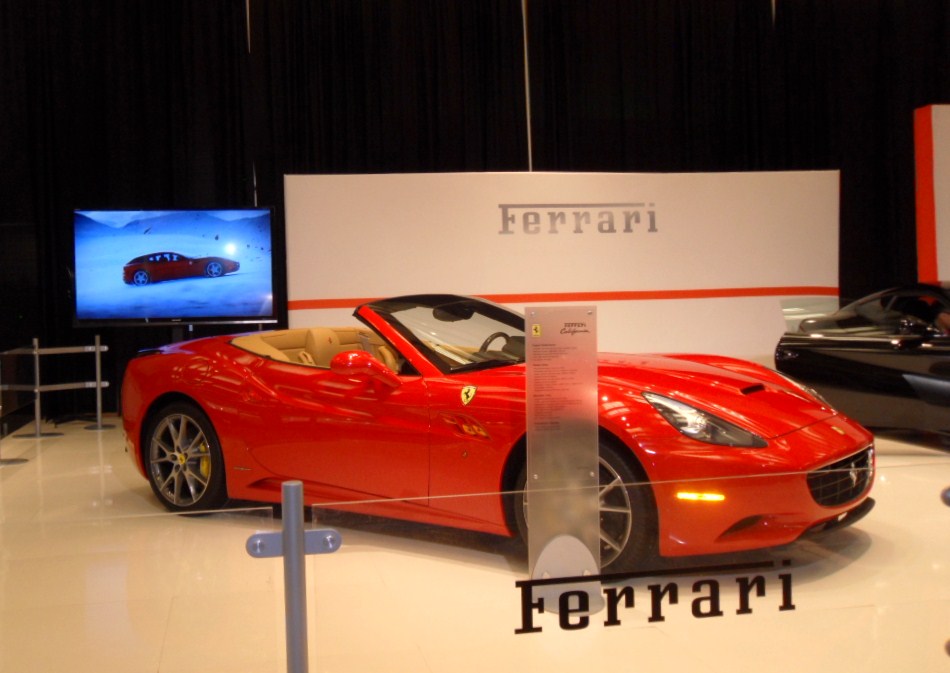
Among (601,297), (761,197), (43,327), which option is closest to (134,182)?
(43,327)

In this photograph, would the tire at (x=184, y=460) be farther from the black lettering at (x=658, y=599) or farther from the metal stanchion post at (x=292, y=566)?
the black lettering at (x=658, y=599)

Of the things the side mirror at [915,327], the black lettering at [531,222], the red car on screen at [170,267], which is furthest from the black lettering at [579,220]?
the side mirror at [915,327]

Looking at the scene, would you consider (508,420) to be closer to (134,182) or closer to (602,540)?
(602,540)

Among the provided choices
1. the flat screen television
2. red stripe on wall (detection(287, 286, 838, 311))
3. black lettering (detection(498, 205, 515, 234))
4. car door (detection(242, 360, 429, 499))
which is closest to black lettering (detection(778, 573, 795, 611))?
car door (detection(242, 360, 429, 499))

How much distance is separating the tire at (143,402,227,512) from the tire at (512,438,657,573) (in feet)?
5.93

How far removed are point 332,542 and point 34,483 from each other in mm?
3861

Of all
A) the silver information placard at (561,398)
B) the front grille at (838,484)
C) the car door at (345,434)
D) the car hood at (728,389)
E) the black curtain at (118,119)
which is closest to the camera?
the silver information placard at (561,398)

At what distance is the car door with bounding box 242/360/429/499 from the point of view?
10.4 feet

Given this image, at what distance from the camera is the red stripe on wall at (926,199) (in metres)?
7.93

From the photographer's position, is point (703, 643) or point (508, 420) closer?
point (703, 643)

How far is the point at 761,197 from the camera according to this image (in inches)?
297

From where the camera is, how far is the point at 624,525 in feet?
7.75

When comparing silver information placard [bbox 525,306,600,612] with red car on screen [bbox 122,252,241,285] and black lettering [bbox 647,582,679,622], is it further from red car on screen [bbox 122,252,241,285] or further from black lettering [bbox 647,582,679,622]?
red car on screen [bbox 122,252,241,285]

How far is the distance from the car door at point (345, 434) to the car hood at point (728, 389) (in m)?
0.69
